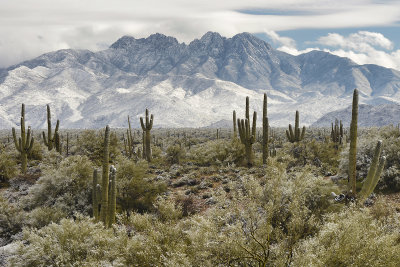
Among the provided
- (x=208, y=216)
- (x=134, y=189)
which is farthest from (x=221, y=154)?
(x=208, y=216)

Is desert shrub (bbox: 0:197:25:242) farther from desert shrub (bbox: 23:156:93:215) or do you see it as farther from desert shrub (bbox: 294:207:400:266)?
desert shrub (bbox: 294:207:400:266)

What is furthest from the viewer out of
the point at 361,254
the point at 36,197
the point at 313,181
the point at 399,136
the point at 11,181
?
the point at 11,181

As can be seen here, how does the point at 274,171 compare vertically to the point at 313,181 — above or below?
above

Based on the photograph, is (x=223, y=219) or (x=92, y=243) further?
(x=92, y=243)

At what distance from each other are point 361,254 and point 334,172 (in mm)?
15406

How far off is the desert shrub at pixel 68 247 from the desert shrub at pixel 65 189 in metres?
5.11

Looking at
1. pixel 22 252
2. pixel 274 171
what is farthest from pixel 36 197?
pixel 274 171

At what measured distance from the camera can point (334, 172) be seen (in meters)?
21.8

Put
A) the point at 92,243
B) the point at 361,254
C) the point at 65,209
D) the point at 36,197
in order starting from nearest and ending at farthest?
the point at 361,254 < the point at 92,243 < the point at 65,209 < the point at 36,197

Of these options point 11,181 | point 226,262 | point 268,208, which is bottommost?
point 11,181

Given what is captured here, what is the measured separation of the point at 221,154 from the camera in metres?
28.0

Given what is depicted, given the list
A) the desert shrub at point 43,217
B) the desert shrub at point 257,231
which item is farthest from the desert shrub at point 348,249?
the desert shrub at point 43,217

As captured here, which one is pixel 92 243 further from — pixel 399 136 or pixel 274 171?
pixel 399 136

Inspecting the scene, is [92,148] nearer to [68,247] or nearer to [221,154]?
[221,154]
